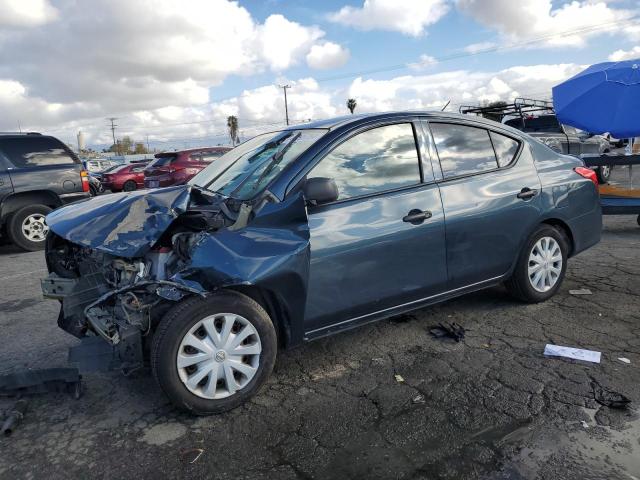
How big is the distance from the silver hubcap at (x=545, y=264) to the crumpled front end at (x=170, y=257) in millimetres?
2257

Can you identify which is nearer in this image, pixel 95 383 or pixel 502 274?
pixel 95 383

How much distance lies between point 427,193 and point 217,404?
6.47 feet

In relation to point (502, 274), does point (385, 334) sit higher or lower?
lower

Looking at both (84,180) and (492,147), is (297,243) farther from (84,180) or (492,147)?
(84,180)

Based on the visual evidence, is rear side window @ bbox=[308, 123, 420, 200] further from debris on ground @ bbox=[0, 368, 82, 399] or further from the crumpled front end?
debris on ground @ bbox=[0, 368, 82, 399]

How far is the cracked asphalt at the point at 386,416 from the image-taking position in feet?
8.16

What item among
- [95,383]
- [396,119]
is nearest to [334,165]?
[396,119]

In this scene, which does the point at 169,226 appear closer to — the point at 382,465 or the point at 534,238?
the point at 382,465

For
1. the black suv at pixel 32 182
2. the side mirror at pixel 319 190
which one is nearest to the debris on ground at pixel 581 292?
the side mirror at pixel 319 190

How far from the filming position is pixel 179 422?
2932 mm

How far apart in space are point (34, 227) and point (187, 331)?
7052 millimetres

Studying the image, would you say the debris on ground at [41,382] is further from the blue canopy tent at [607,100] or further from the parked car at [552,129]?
the parked car at [552,129]

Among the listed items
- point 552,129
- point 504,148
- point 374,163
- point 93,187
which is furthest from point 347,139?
point 552,129

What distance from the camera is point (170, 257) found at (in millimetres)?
3059
